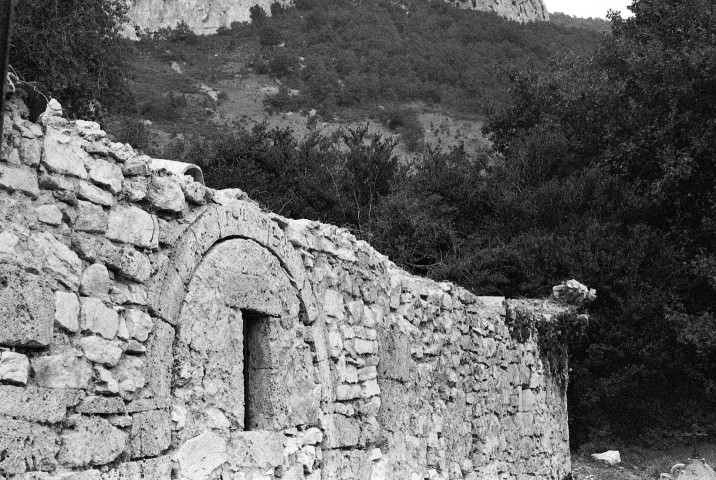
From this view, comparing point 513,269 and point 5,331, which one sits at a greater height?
point 513,269

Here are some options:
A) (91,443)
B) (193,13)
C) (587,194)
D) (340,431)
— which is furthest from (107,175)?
(193,13)

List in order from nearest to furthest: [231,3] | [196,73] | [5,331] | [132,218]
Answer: [5,331], [132,218], [196,73], [231,3]

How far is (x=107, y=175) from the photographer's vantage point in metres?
4.43

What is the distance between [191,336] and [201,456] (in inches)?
26.5

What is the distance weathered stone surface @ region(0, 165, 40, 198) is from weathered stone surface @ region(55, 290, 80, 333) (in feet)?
1.58

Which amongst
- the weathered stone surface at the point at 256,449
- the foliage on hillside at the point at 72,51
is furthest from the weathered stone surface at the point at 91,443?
the foliage on hillside at the point at 72,51

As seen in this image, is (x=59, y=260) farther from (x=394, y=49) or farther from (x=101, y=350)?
(x=394, y=49)

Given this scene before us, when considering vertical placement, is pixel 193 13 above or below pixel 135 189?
above

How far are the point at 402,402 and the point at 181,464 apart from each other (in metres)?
2.84

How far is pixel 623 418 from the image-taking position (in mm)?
17516

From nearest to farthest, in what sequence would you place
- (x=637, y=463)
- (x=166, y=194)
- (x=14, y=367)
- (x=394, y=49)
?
(x=14, y=367)
(x=166, y=194)
(x=637, y=463)
(x=394, y=49)

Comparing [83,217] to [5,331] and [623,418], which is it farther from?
[623,418]

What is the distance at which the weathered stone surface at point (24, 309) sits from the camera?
3.70 metres

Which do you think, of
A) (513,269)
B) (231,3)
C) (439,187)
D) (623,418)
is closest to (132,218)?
(513,269)
